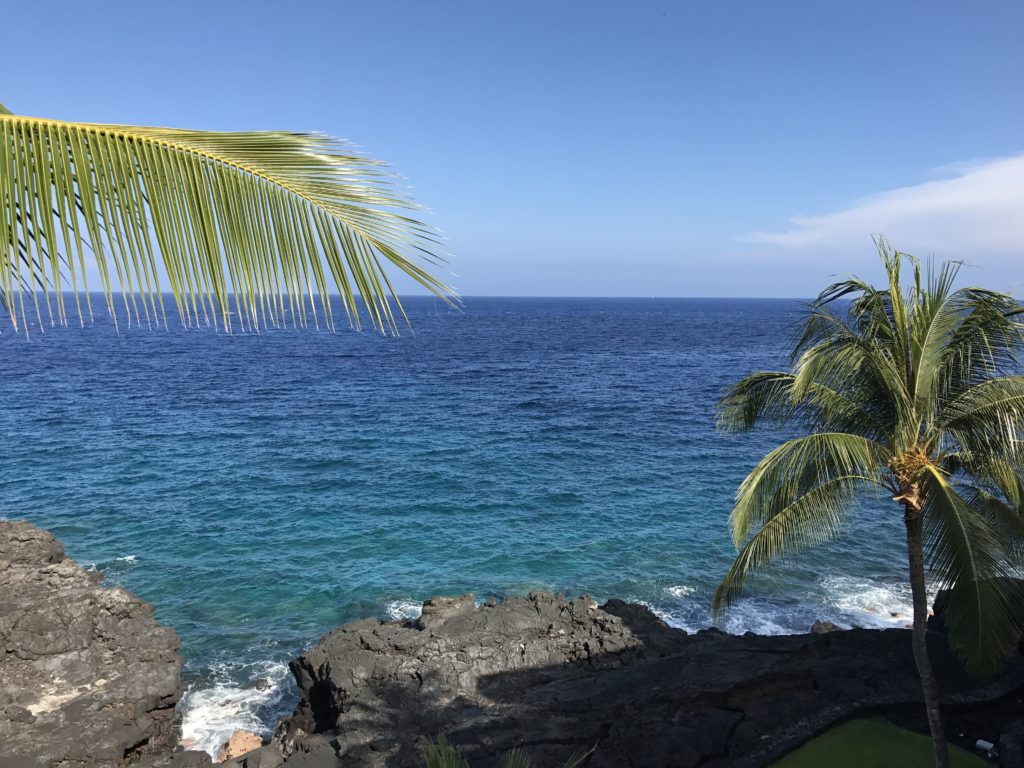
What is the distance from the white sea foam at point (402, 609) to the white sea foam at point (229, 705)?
403 cm

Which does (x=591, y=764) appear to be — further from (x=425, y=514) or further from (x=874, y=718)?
(x=425, y=514)

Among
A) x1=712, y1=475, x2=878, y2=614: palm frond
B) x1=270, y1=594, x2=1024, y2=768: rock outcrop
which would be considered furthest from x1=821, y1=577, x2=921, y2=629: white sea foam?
x1=712, y1=475, x2=878, y2=614: palm frond

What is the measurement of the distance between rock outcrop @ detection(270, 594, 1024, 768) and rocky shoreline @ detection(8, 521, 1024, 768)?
0.04 meters

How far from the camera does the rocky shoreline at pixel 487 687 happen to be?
1431 cm

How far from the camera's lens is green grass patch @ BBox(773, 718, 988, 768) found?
12773 millimetres

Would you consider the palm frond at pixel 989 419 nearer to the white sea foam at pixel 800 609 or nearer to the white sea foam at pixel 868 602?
the white sea foam at pixel 800 609

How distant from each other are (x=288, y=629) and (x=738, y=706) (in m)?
14.8

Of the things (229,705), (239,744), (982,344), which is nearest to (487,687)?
(239,744)

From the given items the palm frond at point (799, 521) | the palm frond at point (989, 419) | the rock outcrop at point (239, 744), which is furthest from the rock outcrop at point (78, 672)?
the palm frond at point (989, 419)

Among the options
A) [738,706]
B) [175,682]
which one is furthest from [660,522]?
[175,682]

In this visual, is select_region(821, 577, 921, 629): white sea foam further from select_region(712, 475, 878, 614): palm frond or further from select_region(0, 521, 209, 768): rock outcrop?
select_region(0, 521, 209, 768): rock outcrop

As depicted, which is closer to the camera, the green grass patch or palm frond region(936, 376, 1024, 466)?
Result: palm frond region(936, 376, 1024, 466)

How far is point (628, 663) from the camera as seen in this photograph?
17969mm

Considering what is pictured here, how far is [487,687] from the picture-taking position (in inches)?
667
